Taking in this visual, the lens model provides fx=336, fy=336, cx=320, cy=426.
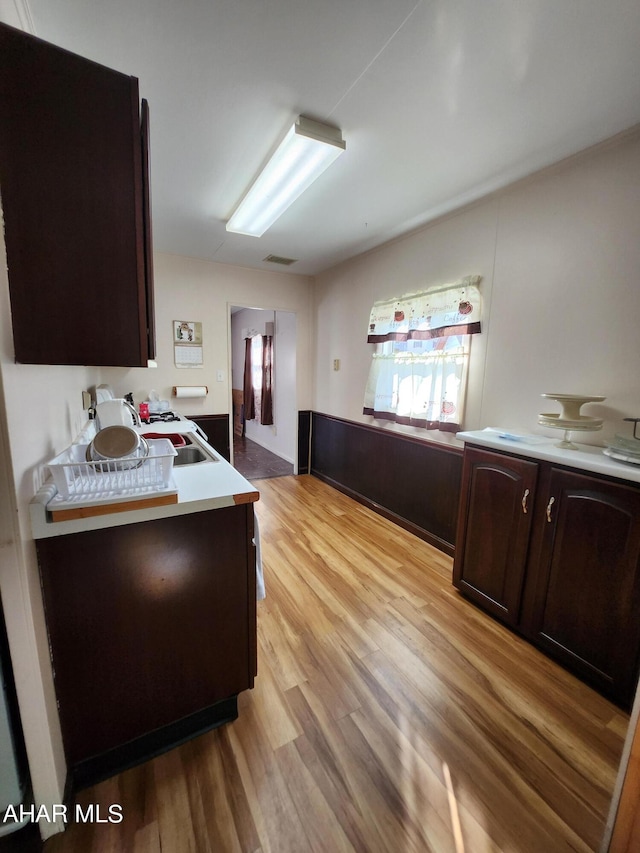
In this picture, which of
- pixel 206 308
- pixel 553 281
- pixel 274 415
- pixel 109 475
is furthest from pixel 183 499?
pixel 274 415

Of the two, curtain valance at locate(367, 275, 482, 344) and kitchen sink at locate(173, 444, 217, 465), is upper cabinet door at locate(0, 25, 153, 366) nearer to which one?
kitchen sink at locate(173, 444, 217, 465)

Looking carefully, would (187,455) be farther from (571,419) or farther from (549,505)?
(571,419)

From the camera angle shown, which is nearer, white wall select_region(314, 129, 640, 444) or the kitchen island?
the kitchen island

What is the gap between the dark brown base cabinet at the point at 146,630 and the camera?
1014 mm

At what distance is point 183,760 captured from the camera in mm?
1181

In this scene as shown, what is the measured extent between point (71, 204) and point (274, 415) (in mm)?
4526

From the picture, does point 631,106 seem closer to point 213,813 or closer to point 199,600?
point 199,600

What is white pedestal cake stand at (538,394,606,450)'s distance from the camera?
1.61 meters

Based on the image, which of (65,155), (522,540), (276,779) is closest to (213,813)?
(276,779)

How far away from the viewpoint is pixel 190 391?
11.9 feet

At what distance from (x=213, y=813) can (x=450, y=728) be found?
0.88m

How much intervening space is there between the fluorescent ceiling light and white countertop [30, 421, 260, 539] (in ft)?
5.20

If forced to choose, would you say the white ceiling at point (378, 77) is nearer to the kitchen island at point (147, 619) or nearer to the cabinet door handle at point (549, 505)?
the kitchen island at point (147, 619)

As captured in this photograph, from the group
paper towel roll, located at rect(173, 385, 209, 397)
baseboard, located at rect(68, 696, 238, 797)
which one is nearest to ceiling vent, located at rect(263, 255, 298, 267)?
paper towel roll, located at rect(173, 385, 209, 397)
